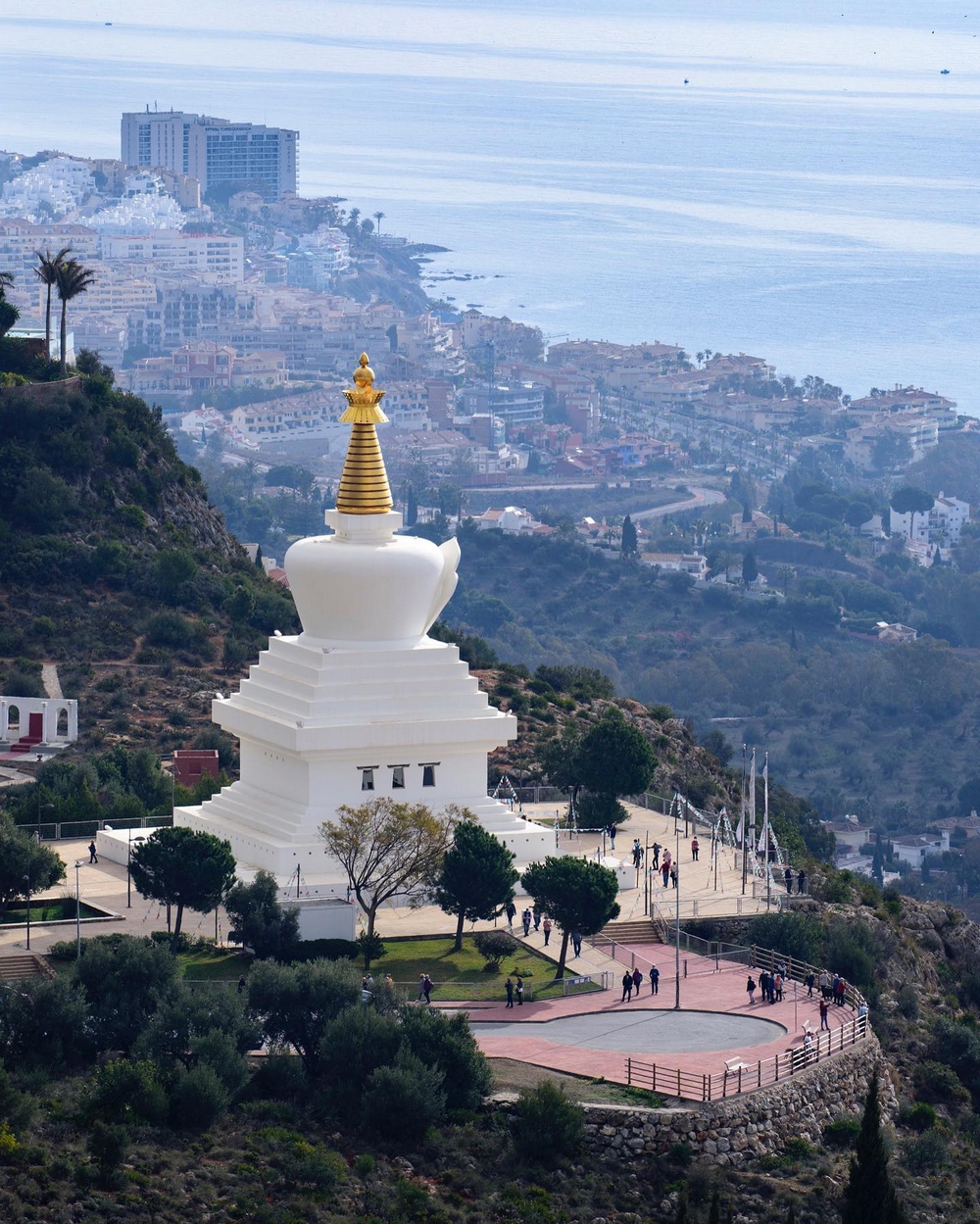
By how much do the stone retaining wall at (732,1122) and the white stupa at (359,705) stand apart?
7.65m

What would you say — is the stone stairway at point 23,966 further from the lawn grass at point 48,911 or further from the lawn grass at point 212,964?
the lawn grass at point 48,911

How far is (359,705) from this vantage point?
3866cm

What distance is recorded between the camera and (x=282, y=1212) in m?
28.8

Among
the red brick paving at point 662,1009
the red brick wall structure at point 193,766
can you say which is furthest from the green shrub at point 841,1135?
the red brick wall structure at point 193,766

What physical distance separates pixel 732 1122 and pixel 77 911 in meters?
8.86

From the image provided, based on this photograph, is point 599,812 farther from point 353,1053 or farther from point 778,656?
point 778,656

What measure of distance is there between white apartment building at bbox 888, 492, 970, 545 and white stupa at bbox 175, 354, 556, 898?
148088 millimetres

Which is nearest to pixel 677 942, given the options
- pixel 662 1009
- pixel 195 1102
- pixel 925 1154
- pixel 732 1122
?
pixel 662 1009

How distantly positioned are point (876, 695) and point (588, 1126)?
104 m

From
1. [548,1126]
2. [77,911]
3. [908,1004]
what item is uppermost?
[77,911]

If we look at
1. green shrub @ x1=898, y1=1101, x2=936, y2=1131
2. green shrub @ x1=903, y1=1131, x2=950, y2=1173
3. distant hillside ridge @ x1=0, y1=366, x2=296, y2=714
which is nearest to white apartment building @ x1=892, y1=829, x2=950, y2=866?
distant hillside ridge @ x1=0, y1=366, x2=296, y2=714

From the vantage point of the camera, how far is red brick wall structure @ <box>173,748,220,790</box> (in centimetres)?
4556

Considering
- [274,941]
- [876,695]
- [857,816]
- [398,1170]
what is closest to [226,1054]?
[398,1170]

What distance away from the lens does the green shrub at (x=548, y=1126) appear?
30.5 m
